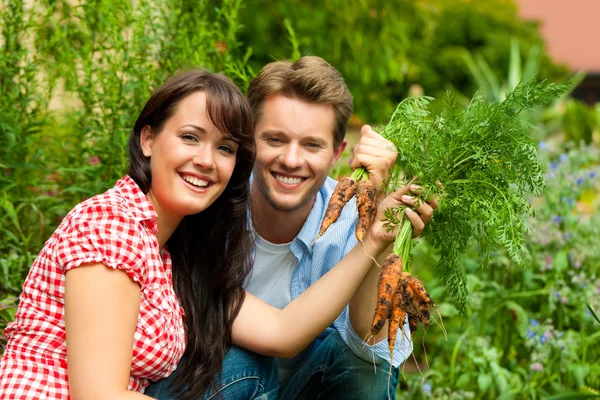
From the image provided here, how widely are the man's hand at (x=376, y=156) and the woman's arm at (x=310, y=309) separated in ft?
0.31

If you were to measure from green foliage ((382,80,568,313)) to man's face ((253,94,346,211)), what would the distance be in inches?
15.9

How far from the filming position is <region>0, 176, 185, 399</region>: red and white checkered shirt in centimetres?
203

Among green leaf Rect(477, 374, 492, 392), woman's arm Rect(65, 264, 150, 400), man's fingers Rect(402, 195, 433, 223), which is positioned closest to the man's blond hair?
man's fingers Rect(402, 195, 433, 223)

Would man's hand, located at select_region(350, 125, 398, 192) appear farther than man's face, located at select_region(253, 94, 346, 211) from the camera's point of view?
No

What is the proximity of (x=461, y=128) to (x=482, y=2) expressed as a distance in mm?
11422

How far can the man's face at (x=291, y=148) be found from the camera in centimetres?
275

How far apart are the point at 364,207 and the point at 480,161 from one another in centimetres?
36

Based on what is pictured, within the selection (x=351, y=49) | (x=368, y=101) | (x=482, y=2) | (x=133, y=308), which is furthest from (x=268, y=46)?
(x=482, y=2)

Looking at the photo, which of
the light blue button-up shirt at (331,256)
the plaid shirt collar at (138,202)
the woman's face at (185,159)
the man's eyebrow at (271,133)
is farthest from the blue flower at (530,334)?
the plaid shirt collar at (138,202)

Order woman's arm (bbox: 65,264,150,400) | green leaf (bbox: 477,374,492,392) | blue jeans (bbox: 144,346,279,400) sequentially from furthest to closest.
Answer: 1. green leaf (bbox: 477,374,492,392)
2. blue jeans (bbox: 144,346,279,400)
3. woman's arm (bbox: 65,264,150,400)

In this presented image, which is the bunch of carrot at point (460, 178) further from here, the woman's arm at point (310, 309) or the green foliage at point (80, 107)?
the green foliage at point (80, 107)

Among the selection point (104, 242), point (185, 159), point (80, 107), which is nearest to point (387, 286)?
point (185, 159)

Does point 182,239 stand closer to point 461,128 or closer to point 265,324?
point 265,324

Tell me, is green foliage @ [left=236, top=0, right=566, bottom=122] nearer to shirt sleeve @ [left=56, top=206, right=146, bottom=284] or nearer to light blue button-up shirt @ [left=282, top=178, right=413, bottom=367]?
light blue button-up shirt @ [left=282, top=178, right=413, bottom=367]
